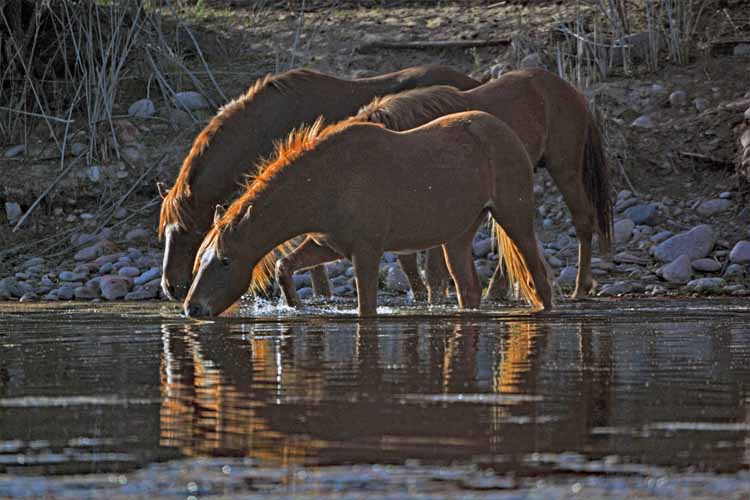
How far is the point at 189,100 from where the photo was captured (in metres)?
14.5

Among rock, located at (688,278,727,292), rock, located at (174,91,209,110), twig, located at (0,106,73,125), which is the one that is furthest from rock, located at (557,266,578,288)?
twig, located at (0,106,73,125)

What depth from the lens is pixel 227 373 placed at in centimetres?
562

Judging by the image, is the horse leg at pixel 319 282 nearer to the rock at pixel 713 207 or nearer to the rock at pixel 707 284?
the rock at pixel 707 284

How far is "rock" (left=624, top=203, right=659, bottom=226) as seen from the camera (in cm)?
1240

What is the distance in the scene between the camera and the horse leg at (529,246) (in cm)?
930

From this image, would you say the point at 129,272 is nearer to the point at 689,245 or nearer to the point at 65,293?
the point at 65,293

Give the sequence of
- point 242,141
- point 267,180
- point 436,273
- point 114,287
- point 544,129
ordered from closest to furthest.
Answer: point 267,180 → point 242,141 → point 436,273 → point 544,129 → point 114,287

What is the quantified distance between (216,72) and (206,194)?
4.84 metres

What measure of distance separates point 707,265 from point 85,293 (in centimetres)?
482

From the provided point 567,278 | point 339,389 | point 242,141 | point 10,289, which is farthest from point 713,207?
point 339,389

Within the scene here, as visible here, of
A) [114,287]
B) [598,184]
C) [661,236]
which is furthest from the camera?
[661,236]

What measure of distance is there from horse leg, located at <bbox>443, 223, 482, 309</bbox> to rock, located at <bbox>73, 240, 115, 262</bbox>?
419 centimetres

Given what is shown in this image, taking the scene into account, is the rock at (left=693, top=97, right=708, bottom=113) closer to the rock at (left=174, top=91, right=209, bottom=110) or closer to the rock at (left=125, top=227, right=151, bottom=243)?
the rock at (left=174, top=91, right=209, bottom=110)

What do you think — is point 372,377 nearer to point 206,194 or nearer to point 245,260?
point 245,260
